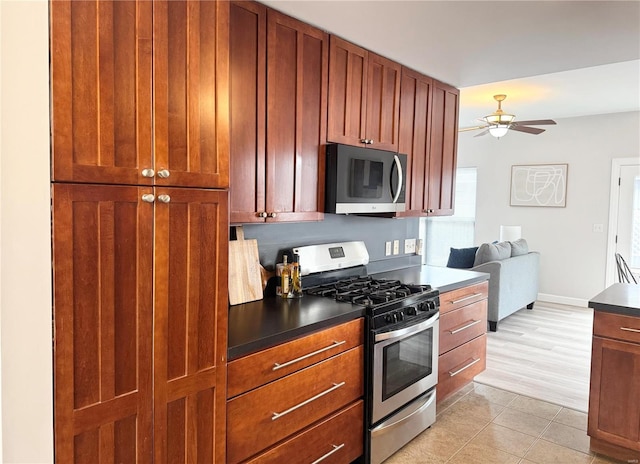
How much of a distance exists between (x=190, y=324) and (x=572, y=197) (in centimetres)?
624

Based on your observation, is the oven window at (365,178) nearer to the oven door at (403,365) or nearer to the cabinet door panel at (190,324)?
the oven door at (403,365)

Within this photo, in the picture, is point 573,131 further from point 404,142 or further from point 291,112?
point 291,112

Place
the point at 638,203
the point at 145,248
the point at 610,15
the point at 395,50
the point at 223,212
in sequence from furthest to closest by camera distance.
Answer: the point at 638,203 → the point at 395,50 → the point at 610,15 → the point at 223,212 → the point at 145,248

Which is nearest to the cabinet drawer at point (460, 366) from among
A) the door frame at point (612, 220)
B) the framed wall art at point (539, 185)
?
the door frame at point (612, 220)

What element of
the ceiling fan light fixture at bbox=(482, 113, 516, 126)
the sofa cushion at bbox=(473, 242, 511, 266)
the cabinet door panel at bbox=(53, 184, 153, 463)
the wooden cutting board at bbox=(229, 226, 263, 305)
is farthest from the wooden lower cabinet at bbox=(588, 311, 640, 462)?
the ceiling fan light fixture at bbox=(482, 113, 516, 126)

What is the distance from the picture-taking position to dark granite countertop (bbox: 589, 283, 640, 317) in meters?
2.51

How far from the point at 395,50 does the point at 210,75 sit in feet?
5.15

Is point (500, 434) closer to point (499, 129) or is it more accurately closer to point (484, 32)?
point (484, 32)

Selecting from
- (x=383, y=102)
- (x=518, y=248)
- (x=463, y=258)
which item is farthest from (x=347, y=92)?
(x=518, y=248)

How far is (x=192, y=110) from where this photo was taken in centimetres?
155

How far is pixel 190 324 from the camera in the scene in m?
1.59

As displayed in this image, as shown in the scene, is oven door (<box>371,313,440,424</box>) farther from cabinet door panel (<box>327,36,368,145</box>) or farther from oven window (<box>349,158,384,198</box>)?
cabinet door panel (<box>327,36,368,145</box>)

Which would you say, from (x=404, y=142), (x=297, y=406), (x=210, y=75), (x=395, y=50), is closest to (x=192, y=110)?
(x=210, y=75)

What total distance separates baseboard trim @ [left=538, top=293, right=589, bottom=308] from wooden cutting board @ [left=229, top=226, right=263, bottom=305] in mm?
5485
